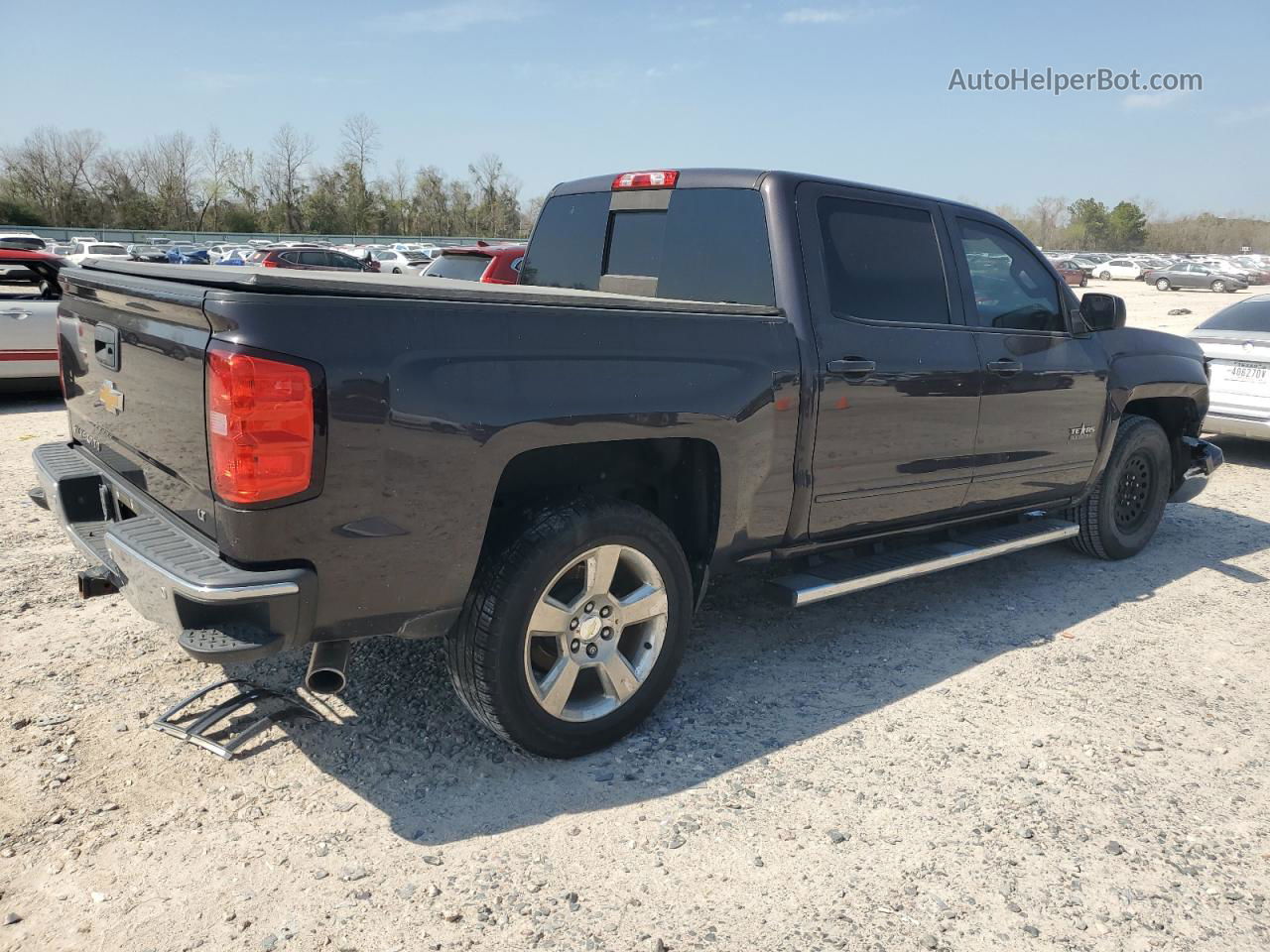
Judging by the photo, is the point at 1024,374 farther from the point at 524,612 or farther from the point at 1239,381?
the point at 1239,381

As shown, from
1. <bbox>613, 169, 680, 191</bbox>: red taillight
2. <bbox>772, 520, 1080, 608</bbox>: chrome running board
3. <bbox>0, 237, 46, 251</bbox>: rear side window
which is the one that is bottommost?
<bbox>772, 520, 1080, 608</bbox>: chrome running board

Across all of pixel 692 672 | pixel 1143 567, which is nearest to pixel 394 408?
pixel 692 672

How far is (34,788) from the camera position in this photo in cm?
296

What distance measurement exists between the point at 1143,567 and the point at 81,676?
566cm

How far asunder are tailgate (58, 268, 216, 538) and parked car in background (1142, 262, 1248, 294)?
55.0 m

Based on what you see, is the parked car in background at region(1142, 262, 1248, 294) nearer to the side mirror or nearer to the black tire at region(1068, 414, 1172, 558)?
the black tire at region(1068, 414, 1172, 558)

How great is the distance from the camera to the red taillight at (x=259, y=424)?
2.41 meters

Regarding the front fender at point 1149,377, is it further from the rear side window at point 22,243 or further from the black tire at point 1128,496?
the rear side window at point 22,243

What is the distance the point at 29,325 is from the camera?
9.47 meters

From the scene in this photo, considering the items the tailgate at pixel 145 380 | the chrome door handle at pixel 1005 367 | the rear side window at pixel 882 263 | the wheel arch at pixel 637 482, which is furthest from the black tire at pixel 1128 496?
the tailgate at pixel 145 380

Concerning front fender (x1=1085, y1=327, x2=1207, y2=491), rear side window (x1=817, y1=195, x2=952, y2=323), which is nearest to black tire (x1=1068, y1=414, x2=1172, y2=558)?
front fender (x1=1085, y1=327, x2=1207, y2=491)

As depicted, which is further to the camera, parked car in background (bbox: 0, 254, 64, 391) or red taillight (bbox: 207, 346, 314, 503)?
parked car in background (bbox: 0, 254, 64, 391)

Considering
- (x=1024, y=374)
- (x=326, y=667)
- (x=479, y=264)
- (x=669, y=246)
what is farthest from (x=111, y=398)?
(x=479, y=264)

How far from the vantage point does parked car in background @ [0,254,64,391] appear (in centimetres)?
941
